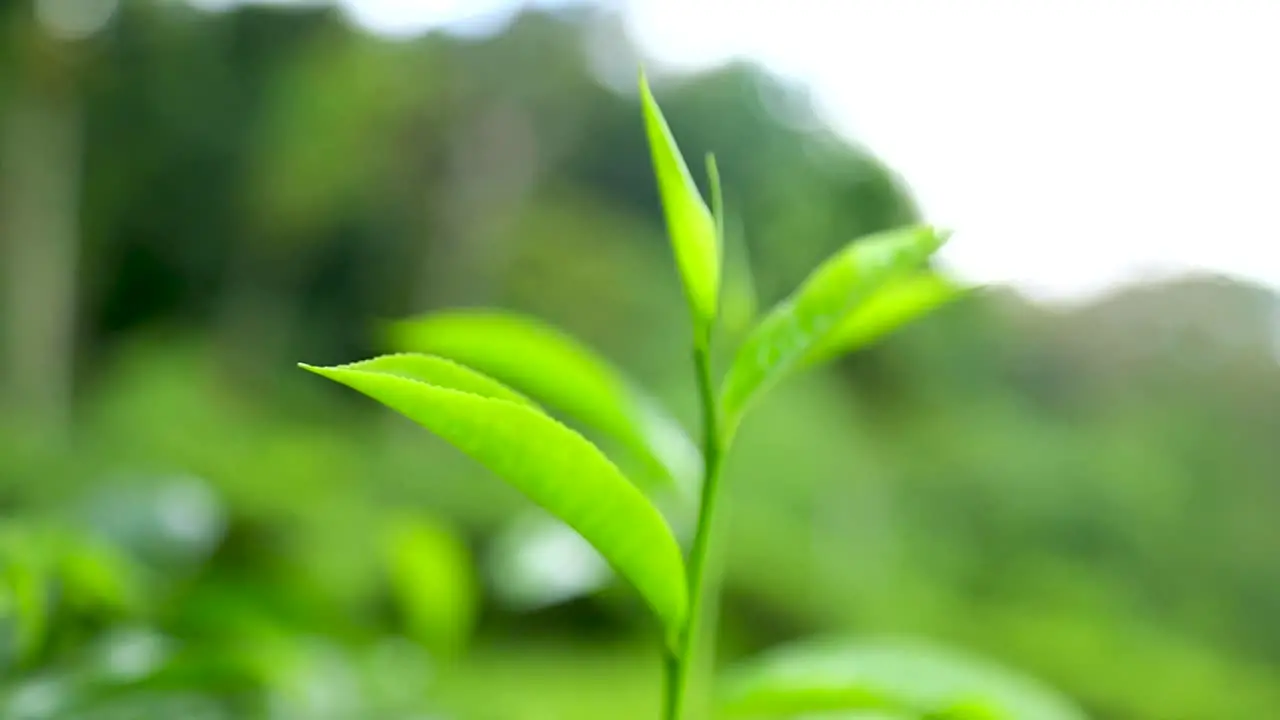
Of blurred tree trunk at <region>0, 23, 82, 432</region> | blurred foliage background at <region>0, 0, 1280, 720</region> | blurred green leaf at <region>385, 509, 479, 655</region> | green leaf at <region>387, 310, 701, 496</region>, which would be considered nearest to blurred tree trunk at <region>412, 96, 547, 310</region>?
blurred foliage background at <region>0, 0, 1280, 720</region>

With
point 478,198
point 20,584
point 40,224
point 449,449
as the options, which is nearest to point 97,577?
point 20,584

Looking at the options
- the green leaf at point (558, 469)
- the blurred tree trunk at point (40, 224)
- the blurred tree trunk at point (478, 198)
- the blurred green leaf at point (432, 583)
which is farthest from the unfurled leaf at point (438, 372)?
the blurred tree trunk at point (40, 224)

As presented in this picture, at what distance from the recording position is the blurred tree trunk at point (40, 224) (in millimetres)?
2250

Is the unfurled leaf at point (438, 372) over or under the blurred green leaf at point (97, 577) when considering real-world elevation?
under

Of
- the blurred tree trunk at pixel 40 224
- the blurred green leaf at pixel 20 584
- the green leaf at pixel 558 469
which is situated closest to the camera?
the green leaf at pixel 558 469

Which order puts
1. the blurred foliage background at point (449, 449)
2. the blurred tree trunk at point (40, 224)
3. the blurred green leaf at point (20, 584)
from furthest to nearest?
the blurred tree trunk at point (40, 224), the blurred foliage background at point (449, 449), the blurred green leaf at point (20, 584)

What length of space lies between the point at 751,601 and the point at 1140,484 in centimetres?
52

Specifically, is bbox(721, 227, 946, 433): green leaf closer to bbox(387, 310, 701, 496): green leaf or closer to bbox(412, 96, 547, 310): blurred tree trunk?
bbox(387, 310, 701, 496): green leaf

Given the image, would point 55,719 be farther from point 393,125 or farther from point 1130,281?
point 393,125

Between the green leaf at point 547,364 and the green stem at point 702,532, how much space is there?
64 mm

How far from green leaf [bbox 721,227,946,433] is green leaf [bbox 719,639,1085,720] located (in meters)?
0.09

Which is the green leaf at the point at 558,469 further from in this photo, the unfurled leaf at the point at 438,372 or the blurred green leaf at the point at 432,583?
the blurred green leaf at the point at 432,583

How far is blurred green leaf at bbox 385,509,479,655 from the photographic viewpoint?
443mm

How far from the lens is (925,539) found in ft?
4.68
